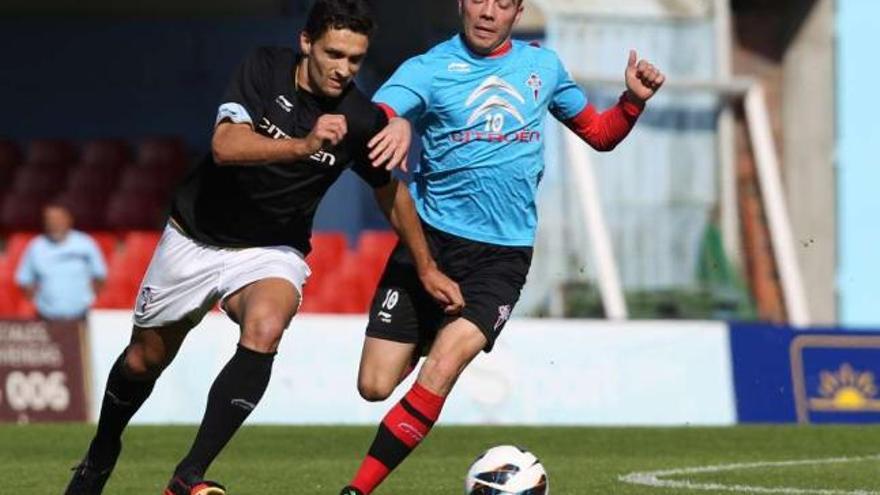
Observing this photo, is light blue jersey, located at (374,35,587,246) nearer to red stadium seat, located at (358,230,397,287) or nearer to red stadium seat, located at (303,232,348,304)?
red stadium seat, located at (358,230,397,287)

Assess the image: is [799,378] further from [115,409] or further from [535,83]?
[115,409]

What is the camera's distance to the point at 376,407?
15312 millimetres

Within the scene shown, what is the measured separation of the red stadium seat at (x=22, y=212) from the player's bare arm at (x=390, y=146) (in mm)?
15560

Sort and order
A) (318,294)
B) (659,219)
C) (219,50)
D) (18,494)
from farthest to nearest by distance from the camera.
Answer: (219,50) < (659,219) < (318,294) < (18,494)

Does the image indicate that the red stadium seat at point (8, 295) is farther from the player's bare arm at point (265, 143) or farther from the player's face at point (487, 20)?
the player's bare arm at point (265, 143)

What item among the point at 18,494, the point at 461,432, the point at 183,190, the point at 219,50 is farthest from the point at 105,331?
the point at 219,50

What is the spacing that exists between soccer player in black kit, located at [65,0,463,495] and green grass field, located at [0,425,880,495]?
130 cm

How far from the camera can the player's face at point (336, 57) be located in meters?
7.57

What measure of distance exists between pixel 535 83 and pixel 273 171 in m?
1.23

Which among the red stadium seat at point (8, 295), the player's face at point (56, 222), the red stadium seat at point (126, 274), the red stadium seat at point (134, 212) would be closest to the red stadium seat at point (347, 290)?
the red stadium seat at point (126, 274)

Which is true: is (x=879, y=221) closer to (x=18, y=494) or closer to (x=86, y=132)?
(x=86, y=132)

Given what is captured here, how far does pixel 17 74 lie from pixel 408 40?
608 cm

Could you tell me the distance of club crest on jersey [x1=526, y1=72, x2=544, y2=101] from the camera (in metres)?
→ 8.49

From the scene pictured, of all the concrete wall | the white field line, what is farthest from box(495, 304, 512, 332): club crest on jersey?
the concrete wall
